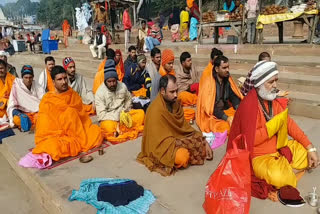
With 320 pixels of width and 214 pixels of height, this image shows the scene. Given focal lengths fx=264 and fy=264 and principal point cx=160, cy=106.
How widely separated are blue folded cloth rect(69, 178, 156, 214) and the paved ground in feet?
1.90

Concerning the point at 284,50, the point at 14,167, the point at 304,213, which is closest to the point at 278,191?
the point at 304,213

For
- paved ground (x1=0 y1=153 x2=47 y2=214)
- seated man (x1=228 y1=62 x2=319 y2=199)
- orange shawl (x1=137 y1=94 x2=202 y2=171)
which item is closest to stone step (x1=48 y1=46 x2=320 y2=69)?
seated man (x1=228 y1=62 x2=319 y2=199)

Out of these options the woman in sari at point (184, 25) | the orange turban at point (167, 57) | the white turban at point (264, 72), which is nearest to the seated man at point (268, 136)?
the white turban at point (264, 72)

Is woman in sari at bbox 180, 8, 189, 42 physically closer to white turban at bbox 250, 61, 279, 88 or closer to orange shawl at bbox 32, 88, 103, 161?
orange shawl at bbox 32, 88, 103, 161

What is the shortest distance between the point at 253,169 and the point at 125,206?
48.9 inches

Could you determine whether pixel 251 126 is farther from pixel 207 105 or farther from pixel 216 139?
→ pixel 207 105

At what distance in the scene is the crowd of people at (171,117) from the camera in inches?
97.0

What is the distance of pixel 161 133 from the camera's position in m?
2.92

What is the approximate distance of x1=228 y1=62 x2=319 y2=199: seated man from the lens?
2346 mm

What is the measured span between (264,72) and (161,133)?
1.23 m

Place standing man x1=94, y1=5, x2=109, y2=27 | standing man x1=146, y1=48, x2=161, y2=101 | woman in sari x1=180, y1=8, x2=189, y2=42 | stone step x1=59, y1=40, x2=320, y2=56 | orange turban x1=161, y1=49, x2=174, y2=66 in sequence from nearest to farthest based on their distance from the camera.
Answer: standing man x1=146, y1=48, x2=161, y2=101 → orange turban x1=161, y1=49, x2=174, y2=66 → stone step x1=59, y1=40, x2=320, y2=56 → woman in sari x1=180, y1=8, x2=189, y2=42 → standing man x1=94, y1=5, x2=109, y2=27

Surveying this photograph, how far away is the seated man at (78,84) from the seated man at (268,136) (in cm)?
369

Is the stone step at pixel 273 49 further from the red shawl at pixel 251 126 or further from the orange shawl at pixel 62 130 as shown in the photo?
the orange shawl at pixel 62 130

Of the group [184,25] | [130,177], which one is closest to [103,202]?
[130,177]
